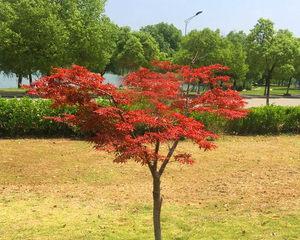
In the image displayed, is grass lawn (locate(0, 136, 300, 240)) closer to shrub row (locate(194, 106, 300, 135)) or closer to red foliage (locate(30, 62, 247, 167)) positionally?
red foliage (locate(30, 62, 247, 167))

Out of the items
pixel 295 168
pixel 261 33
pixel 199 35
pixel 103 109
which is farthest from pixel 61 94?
pixel 199 35

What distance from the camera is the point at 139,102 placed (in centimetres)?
566

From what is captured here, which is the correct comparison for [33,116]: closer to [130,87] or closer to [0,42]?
[130,87]

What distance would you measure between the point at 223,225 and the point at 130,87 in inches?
115

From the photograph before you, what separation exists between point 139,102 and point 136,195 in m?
3.61

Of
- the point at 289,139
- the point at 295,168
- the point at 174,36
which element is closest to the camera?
the point at 295,168

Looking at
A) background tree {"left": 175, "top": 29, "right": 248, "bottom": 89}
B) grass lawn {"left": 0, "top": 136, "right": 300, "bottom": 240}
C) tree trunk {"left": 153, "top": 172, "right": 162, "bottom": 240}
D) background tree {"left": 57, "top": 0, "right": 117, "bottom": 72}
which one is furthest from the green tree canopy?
tree trunk {"left": 153, "top": 172, "right": 162, "bottom": 240}

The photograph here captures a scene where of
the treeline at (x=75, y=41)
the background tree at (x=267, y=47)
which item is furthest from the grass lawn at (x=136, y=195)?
the background tree at (x=267, y=47)

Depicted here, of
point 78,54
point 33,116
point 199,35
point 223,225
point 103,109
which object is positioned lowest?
point 223,225

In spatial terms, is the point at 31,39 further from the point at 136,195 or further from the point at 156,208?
the point at 156,208

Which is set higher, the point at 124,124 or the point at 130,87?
the point at 130,87

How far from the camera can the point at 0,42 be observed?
30109mm

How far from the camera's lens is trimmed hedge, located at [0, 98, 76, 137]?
14.0 m

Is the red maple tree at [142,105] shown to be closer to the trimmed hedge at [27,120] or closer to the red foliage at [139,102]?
the red foliage at [139,102]
